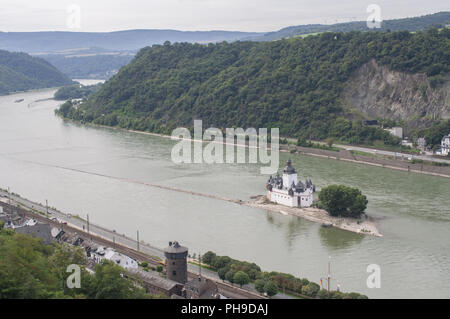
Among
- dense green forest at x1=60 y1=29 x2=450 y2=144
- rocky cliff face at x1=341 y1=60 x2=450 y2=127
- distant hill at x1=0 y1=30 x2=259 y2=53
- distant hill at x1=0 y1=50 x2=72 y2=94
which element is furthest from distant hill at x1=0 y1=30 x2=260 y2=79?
rocky cliff face at x1=341 y1=60 x2=450 y2=127

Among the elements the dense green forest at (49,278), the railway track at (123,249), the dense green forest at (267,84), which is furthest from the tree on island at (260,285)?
the dense green forest at (267,84)

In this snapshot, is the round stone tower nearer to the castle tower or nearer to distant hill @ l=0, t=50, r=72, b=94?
the castle tower

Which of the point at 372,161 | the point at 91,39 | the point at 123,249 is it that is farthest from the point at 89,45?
the point at 123,249

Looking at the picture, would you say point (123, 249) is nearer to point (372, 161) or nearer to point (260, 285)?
point (260, 285)

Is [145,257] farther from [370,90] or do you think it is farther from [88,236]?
[370,90]

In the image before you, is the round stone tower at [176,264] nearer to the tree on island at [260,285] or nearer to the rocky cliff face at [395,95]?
the tree on island at [260,285]

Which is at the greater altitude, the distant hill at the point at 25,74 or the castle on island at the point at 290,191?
the distant hill at the point at 25,74
